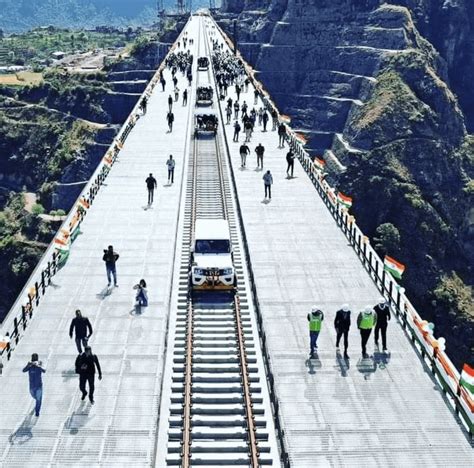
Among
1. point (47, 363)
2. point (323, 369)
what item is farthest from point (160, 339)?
point (323, 369)

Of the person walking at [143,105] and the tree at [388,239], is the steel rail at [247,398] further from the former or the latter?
the tree at [388,239]

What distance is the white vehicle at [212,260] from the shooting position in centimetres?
2725

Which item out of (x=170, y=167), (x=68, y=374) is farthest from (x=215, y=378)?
(x=170, y=167)

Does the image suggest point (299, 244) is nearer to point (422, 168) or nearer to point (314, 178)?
point (314, 178)

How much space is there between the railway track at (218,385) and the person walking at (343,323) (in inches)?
93.0

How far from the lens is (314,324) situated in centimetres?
2198

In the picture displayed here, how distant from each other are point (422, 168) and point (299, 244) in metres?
64.7

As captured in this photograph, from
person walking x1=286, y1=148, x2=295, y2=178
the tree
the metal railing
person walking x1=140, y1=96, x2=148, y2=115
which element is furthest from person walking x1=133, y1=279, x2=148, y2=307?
the tree

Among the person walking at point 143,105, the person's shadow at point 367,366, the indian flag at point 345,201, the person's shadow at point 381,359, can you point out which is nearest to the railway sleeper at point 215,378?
the person's shadow at point 367,366

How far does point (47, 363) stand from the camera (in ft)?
73.2

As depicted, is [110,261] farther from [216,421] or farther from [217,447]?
[217,447]

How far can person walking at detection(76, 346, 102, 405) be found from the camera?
19.3m

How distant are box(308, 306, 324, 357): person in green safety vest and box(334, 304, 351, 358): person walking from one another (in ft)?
1.51

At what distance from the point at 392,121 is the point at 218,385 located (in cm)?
7993
